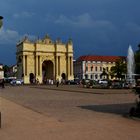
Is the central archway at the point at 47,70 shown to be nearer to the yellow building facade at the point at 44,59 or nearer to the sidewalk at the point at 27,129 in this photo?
the yellow building facade at the point at 44,59

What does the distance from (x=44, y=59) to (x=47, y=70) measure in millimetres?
8546

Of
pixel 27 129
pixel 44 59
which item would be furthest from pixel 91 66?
pixel 27 129

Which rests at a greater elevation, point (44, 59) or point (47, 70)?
point (44, 59)

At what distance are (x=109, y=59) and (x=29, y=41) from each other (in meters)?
68.8

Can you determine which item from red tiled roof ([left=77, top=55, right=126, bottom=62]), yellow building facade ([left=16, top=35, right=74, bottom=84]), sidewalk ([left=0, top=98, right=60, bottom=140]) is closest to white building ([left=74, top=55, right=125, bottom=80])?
red tiled roof ([left=77, top=55, right=126, bottom=62])

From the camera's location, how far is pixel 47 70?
480 feet

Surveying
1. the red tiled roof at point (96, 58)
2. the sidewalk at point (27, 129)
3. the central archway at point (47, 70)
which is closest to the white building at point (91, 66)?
the red tiled roof at point (96, 58)

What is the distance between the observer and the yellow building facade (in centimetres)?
13438

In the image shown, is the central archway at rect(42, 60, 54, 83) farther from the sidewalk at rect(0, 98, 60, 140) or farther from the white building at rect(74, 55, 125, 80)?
the sidewalk at rect(0, 98, 60, 140)

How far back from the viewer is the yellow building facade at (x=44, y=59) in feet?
441

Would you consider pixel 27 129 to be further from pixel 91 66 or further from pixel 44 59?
pixel 91 66

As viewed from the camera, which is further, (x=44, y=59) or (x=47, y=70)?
(x=47, y=70)

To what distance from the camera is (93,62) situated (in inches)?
7466

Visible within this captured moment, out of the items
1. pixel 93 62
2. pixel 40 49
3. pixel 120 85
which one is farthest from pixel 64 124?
pixel 93 62
